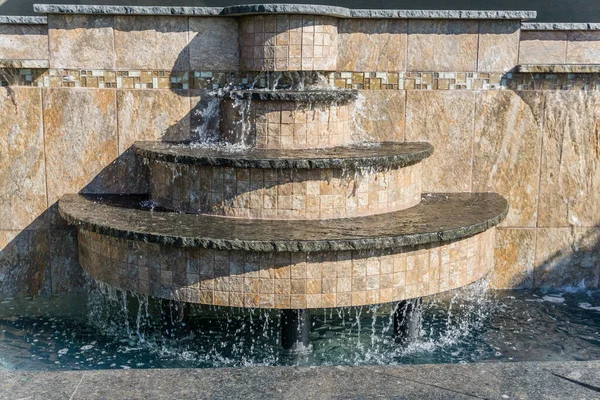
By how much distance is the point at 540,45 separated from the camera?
25.4 ft

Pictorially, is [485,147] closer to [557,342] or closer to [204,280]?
[557,342]

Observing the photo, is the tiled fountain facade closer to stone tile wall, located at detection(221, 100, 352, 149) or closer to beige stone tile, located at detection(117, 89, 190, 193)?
beige stone tile, located at detection(117, 89, 190, 193)

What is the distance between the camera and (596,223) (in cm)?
797

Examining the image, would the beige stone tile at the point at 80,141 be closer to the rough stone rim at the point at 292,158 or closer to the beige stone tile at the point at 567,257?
the rough stone rim at the point at 292,158

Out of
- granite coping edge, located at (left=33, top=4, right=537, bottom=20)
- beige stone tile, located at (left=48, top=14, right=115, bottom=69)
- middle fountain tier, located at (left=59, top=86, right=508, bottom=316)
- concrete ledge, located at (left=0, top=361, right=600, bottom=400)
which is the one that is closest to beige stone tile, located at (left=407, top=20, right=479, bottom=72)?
granite coping edge, located at (left=33, top=4, right=537, bottom=20)

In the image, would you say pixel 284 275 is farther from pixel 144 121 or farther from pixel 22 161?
pixel 22 161

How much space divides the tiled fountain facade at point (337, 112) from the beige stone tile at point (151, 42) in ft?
0.05

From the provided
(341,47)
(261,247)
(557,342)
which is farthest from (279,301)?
(341,47)

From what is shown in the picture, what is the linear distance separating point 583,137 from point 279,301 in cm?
425

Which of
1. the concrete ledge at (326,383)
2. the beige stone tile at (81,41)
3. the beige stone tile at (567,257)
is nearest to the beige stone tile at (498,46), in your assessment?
the beige stone tile at (567,257)

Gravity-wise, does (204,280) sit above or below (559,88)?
below

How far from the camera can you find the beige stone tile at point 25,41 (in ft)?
24.1

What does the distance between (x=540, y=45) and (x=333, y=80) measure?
7.76ft

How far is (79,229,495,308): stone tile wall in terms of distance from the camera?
18.3ft
